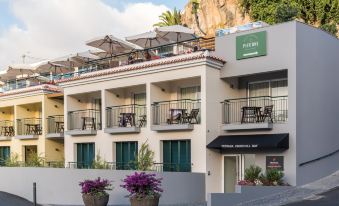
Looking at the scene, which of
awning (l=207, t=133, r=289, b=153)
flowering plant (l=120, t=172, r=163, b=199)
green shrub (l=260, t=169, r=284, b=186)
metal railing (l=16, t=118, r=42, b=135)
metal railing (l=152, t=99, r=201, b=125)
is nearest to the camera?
flowering plant (l=120, t=172, r=163, b=199)

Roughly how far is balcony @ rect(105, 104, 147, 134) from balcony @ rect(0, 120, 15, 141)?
476 inches

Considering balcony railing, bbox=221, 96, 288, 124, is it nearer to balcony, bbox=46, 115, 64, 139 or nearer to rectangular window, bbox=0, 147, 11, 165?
balcony, bbox=46, 115, 64, 139

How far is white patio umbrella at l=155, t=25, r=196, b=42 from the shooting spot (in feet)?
89.6

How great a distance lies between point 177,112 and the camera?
24516 millimetres

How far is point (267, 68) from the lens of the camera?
2231cm

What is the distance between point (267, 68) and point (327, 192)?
19.8ft

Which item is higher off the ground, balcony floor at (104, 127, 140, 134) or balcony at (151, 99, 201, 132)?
balcony at (151, 99, 201, 132)

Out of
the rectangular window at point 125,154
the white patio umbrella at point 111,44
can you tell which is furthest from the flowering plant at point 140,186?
the white patio umbrella at point 111,44

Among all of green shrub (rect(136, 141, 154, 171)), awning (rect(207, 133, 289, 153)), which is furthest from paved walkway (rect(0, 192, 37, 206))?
awning (rect(207, 133, 289, 153))

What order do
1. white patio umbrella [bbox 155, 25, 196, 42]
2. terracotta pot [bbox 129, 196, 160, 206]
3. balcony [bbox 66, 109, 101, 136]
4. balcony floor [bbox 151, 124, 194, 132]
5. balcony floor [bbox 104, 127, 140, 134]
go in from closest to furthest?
terracotta pot [bbox 129, 196, 160, 206], balcony floor [bbox 151, 124, 194, 132], balcony floor [bbox 104, 127, 140, 134], white patio umbrella [bbox 155, 25, 196, 42], balcony [bbox 66, 109, 101, 136]

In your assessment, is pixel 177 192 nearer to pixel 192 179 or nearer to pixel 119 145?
pixel 192 179

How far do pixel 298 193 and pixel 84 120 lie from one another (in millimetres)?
14749

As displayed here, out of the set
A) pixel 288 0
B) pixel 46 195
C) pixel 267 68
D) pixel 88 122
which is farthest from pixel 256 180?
pixel 288 0

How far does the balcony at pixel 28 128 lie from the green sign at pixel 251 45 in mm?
17203
